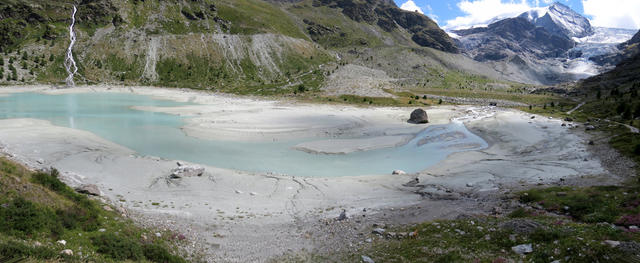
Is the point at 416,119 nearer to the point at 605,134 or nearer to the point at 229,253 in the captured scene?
the point at 605,134

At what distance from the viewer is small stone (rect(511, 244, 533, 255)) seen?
480 inches

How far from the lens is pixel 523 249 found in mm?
12383

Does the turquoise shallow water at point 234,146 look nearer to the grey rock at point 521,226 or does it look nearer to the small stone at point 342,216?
the small stone at point 342,216

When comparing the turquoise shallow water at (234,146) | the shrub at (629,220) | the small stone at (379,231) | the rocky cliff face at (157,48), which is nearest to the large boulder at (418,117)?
the turquoise shallow water at (234,146)

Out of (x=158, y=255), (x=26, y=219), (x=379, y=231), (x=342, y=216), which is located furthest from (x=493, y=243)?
(x=26, y=219)

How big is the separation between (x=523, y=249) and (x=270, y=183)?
59.2 ft

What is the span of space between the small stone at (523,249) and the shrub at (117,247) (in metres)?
14.8

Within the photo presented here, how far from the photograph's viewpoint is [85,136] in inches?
1394

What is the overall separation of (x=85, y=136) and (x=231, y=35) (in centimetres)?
10669

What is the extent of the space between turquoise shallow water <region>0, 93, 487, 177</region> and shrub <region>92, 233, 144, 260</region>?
18.1 m

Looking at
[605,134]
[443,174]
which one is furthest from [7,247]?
[605,134]

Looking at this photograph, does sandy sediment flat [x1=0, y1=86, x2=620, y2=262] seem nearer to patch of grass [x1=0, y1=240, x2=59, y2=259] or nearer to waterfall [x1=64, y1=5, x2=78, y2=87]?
patch of grass [x1=0, y1=240, x2=59, y2=259]

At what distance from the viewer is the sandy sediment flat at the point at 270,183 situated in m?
17.6

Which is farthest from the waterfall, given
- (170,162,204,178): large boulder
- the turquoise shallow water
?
(170,162,204,178): large boulder
